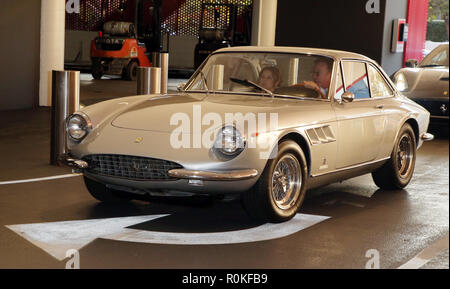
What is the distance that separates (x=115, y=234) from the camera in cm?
538

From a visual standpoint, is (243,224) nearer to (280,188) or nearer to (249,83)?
(280,188)

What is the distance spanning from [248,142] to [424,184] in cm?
315

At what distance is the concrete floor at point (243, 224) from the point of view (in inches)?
188

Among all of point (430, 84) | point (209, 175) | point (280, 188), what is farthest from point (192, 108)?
point (430, 84)

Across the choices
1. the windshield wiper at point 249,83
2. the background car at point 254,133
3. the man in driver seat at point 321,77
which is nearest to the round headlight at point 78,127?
the background car at point 254,133

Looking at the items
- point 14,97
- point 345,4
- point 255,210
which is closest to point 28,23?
point 14,97

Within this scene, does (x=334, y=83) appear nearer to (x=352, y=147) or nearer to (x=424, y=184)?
(x=352, y=147)

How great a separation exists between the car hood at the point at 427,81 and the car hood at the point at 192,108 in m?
5.89

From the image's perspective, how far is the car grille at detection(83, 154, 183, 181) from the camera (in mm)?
5500

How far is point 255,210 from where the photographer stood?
18.7 feet

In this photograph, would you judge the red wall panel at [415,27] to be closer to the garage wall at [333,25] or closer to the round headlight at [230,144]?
the garage wall at [333,25]

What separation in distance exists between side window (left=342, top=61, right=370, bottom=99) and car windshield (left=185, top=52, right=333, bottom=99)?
0.81 feet

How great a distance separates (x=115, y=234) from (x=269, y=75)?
7.31 feet

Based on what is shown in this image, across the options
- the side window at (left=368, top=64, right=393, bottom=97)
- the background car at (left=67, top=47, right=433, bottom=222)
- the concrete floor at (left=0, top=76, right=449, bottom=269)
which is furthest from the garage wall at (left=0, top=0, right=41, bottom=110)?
the side window at (left=368, top=64, right=393, bottom=97)
